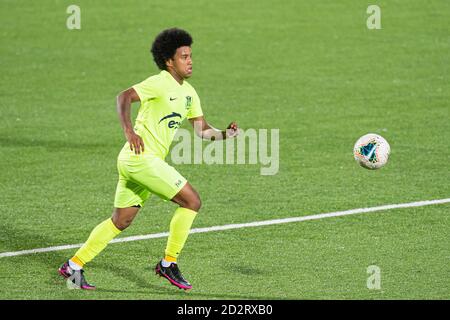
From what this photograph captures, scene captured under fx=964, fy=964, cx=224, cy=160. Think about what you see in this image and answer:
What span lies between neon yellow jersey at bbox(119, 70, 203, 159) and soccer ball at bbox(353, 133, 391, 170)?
2272 mm

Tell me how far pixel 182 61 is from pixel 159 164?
973mm

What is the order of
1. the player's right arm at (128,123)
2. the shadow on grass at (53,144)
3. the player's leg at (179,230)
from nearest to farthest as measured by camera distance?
the player's right arm at (128,123) < the player's leg at (179,230) < the shadow on grass at (53,144)

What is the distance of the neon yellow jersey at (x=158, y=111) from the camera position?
Result: 861 centimetres

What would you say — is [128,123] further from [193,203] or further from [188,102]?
[193,203]

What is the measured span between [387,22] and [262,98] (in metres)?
6.87

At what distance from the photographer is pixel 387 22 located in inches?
915

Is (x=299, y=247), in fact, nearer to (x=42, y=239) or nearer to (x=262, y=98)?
(x=42, y=239)

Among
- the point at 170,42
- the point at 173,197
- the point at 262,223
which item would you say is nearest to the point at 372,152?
the point at 262,223

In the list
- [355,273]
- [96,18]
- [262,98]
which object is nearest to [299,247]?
[355,273]

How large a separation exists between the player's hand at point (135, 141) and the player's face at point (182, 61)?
78cm

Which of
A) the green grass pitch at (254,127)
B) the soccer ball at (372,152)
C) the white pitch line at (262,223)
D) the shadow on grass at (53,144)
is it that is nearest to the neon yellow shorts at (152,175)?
the green grass pitch at (254,127)

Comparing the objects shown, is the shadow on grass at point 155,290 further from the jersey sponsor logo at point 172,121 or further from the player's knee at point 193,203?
the jersey sponsor logo at point 172,121

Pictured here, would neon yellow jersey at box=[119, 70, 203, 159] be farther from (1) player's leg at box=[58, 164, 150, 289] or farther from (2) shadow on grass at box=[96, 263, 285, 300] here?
(2) shadow on grass at box=[96, 263, 285, 300]

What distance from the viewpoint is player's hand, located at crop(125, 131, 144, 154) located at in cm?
839
